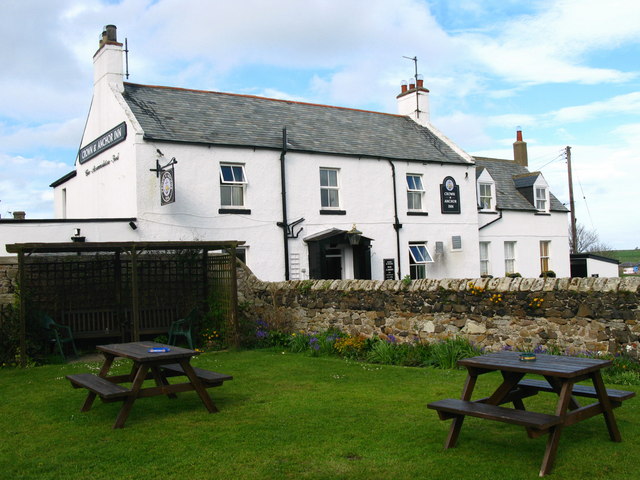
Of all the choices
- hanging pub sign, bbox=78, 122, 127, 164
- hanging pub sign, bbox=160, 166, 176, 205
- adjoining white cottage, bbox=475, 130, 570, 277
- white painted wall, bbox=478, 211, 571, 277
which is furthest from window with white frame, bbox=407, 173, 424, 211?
hanging pub sign, bbox=78, 122, 127, 164

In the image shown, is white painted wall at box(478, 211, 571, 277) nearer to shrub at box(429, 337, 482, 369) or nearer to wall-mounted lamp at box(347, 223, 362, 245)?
wall-mounted lamp at box(347, 223, 362, 245)

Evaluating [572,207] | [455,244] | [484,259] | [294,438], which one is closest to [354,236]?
[455,244]

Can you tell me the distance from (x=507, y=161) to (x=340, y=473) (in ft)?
88.5

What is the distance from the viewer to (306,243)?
19234mm

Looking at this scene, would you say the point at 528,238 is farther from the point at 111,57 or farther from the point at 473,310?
the point at 111,57

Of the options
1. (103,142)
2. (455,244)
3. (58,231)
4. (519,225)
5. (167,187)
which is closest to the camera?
(58,231)

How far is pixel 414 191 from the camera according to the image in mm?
22047

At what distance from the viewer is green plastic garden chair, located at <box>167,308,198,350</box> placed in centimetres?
1260

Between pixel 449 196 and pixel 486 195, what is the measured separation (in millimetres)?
3054

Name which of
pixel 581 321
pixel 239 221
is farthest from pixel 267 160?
pixel 581 321

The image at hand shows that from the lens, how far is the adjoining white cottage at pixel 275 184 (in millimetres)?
17016

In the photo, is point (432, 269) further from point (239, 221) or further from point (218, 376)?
point (218, 376)

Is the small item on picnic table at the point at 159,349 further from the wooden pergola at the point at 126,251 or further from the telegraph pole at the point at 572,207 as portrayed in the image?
the telegraph pole at the point at 572,207

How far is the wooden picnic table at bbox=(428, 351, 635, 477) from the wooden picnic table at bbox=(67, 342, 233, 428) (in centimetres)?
272
